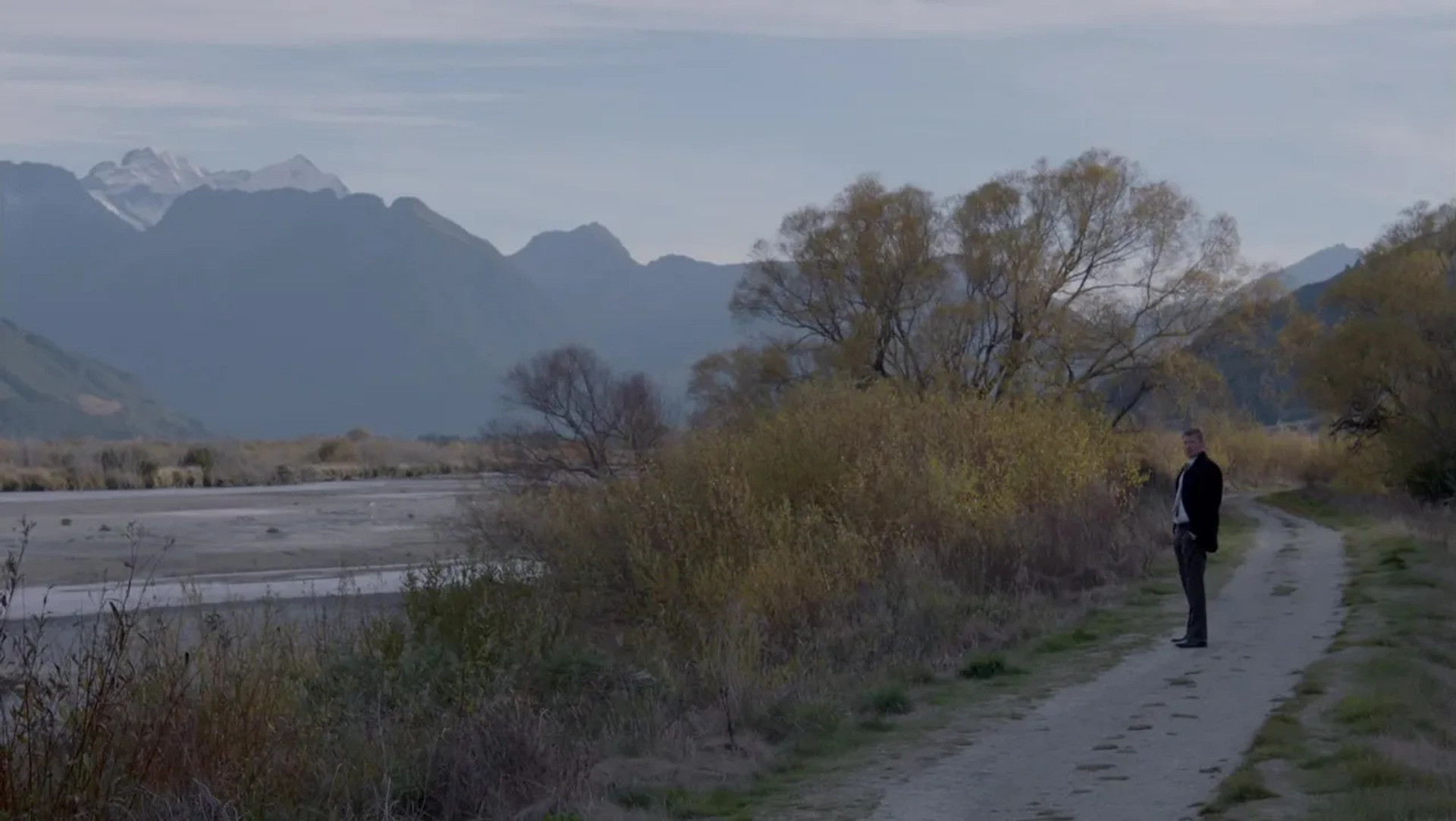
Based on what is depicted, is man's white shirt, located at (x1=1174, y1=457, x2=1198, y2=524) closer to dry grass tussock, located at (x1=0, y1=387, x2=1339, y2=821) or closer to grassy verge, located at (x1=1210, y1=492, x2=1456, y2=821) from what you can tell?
grassy verge, located at (x1=1210, y1=492, x2=1456, y2=821)

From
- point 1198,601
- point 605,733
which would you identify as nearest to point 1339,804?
point 605,733

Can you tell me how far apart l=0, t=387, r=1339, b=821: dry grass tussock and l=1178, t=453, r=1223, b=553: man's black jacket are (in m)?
2.66

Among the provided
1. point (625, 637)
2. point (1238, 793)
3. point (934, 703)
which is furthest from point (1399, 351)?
point (1238, 793)

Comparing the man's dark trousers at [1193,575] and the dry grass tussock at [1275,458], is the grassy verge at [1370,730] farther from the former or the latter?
the dry grass tussock at [1275,458]

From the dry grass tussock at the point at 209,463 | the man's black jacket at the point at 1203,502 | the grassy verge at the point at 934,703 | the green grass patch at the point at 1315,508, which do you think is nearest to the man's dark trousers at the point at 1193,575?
the man's black jacket at the point at 1203,502

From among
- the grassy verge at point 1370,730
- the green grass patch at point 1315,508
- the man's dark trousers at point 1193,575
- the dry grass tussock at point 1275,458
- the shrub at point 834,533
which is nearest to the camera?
the grassy verge at point 1370,730

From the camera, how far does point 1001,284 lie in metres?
55.1

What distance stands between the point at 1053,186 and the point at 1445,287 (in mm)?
13546

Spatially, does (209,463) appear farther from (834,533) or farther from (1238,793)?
(1238,793)

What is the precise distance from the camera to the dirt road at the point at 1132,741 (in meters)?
9.70

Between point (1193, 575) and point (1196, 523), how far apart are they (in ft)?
1.85

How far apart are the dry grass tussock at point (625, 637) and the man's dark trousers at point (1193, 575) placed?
217 cm

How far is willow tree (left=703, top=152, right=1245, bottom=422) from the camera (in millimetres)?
54438

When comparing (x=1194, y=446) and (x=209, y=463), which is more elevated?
(x=209, y=463)
